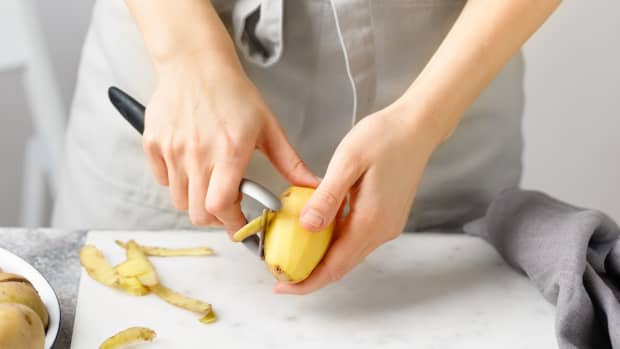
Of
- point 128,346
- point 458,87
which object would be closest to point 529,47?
point 458,87

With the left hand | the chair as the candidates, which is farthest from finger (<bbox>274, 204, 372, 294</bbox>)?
the chair

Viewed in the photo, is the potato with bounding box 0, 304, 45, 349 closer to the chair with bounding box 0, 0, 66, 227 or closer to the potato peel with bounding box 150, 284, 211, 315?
the potato peel with bounding box 150, 284, 211, 315

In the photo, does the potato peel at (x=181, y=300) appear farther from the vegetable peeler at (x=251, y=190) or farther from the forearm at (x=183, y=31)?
the forearm at (x=183, y=31)

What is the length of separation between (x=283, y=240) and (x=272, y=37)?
0.66ft

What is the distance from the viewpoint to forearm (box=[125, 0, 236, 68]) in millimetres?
737

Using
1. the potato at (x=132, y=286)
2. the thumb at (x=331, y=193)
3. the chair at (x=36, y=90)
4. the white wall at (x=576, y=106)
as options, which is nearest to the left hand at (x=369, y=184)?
the thumb at (x=331, y=193)

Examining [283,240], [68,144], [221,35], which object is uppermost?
[221,35]

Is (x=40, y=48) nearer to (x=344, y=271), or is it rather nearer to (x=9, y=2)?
(x=9, y=2)

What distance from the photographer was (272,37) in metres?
0.80

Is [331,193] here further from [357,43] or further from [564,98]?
[564,98]

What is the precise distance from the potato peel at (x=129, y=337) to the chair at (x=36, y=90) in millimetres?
573

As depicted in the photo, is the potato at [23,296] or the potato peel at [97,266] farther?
the potato peel at [97,266]

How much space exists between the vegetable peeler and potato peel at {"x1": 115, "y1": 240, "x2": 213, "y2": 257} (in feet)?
0.19

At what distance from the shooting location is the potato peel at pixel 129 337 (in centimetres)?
66
